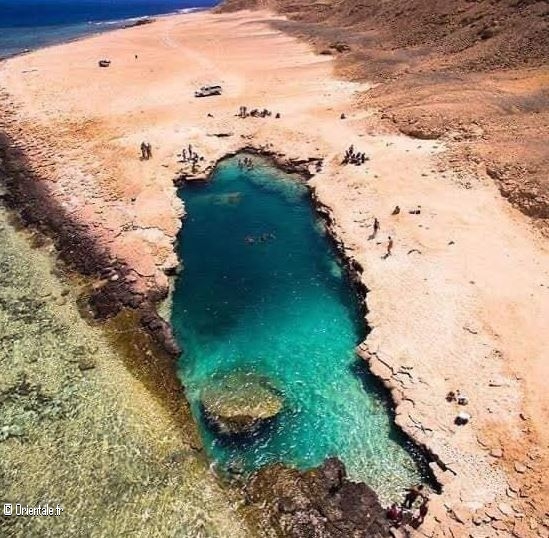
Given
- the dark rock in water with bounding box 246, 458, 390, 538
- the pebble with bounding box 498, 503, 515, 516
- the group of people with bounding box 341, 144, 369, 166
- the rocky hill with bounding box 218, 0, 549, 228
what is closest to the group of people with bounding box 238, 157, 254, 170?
the group of people with bounding box 341, 144, 369, 166

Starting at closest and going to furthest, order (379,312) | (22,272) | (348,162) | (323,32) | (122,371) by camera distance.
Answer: (122,371), (379,312), (22,272), (348,162), (323,32)

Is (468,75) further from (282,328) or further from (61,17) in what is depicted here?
(61,17)

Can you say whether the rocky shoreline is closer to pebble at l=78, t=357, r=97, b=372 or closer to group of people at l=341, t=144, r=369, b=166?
pebble at l=78, t=357, r=97, b=372

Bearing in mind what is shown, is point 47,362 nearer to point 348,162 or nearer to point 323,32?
point 348,162

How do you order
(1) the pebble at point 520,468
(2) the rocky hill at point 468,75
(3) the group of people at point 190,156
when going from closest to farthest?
1. (1) the pebble at point 520,468
2. (2) the rocky hill at point 468,75
3. (3) the group of people at point 190,156

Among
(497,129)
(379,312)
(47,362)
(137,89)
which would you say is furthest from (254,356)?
(137,89)

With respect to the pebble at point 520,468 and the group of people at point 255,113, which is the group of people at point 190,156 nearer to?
the group of people at point 255,113

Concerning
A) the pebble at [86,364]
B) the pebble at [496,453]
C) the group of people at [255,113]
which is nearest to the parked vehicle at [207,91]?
the group of people at [255,113]
